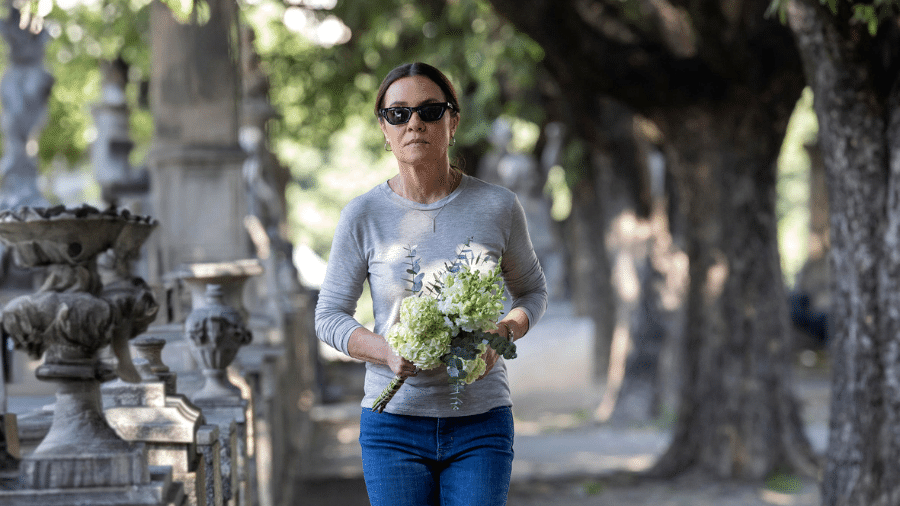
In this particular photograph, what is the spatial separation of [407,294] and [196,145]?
615 cm

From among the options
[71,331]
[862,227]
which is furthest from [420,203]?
[862,227]

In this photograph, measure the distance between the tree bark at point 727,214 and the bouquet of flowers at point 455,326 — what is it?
7.01 m

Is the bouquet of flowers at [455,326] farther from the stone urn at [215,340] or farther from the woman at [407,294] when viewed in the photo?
the stone urn at [215,340]

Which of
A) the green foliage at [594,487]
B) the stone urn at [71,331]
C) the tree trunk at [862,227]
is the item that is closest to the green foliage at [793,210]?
the green foliage at [594,487]

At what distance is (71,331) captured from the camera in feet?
8.98

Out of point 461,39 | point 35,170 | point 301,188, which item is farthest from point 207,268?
point 301,188

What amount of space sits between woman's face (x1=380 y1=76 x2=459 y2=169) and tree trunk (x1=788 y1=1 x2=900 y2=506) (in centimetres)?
353

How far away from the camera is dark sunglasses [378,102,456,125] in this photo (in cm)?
304

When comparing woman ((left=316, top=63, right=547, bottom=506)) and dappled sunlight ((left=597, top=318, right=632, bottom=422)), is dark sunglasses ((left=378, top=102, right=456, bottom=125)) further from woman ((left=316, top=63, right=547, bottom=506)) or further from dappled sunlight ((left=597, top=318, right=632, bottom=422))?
dappled sunlight ((left=597, top=318, right=632, bottom=422))

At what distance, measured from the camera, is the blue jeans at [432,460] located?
2.99 meters

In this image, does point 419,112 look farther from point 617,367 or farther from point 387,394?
point 617,367

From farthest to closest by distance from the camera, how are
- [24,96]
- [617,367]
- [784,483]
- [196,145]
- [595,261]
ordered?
[595,261] < [617,367] < [24,96] < [784,483] < [196,145]

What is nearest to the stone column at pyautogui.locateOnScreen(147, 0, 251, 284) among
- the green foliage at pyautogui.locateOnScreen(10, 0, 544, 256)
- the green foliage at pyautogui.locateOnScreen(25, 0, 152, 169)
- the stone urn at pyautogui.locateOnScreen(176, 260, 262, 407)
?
the green foliage at pyautogui.locateOnScreen(10, 0, 544, 256)

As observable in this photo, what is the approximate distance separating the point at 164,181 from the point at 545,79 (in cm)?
853
